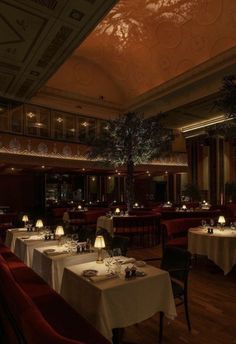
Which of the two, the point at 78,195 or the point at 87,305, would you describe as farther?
the point at 78,195

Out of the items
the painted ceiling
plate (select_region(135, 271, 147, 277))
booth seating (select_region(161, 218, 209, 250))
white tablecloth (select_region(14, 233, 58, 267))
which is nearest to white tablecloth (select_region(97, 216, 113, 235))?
booth seating (select_region(161, 218, 209, 250))

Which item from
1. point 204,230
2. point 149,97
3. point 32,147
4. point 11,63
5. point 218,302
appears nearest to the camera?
point 218,302

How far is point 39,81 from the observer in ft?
28.9

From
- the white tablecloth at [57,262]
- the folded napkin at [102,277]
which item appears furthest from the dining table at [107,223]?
the folded napkin at [102,277]

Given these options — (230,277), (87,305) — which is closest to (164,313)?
(87,305)

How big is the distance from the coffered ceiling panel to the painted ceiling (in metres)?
3.68

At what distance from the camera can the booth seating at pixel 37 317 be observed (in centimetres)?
154

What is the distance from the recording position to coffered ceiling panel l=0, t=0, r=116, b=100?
5.06 meters

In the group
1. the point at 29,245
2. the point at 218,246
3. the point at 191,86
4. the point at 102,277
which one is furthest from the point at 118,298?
the point at 191,86

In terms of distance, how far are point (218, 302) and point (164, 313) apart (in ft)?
4.70

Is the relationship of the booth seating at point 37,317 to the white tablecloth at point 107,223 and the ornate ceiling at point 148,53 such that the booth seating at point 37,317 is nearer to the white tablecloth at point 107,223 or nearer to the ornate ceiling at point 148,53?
the white tablecloth at point 107,223

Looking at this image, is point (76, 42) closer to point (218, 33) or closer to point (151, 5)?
point (151, 5)

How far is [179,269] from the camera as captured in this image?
3.18 metres

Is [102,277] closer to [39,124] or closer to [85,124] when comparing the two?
[39,124]
